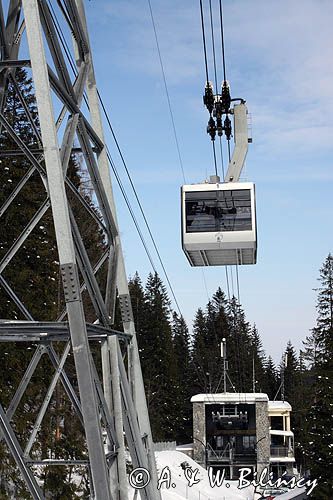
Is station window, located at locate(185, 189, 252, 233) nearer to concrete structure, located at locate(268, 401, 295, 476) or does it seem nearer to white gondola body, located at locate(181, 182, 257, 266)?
white gondola body, located at locate(181, 182, 257, 266)

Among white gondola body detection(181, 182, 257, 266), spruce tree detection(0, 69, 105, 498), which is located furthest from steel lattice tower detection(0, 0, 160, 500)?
spruce tree detection(0, 69, 105, 498)

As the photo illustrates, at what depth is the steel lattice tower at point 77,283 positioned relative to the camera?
759 cm

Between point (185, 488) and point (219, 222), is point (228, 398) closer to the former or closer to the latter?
point (185, 488)

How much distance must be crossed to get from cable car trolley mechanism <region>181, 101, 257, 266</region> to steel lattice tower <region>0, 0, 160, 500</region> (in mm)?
7070

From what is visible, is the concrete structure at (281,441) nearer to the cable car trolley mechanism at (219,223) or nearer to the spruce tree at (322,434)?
the spruce tree at (322,434)

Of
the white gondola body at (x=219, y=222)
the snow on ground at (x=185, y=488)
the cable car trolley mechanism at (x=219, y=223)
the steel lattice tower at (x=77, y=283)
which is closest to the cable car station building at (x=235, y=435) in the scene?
the snow on ground at (x=185, y=488)

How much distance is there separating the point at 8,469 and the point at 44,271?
8.11 m

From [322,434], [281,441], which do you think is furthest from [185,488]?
[281,441]

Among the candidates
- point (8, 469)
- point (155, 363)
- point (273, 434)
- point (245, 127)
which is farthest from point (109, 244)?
point (155, 363)

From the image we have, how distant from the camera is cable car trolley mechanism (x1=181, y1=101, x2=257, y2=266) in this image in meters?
17.5

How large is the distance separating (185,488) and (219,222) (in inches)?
827

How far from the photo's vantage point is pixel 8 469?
79.9 feet

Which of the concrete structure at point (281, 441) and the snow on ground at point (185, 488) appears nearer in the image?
the snow on ground at point (185, 488)

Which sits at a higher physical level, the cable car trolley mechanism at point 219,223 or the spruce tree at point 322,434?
the cable car trolley mechanism at point 219,223
